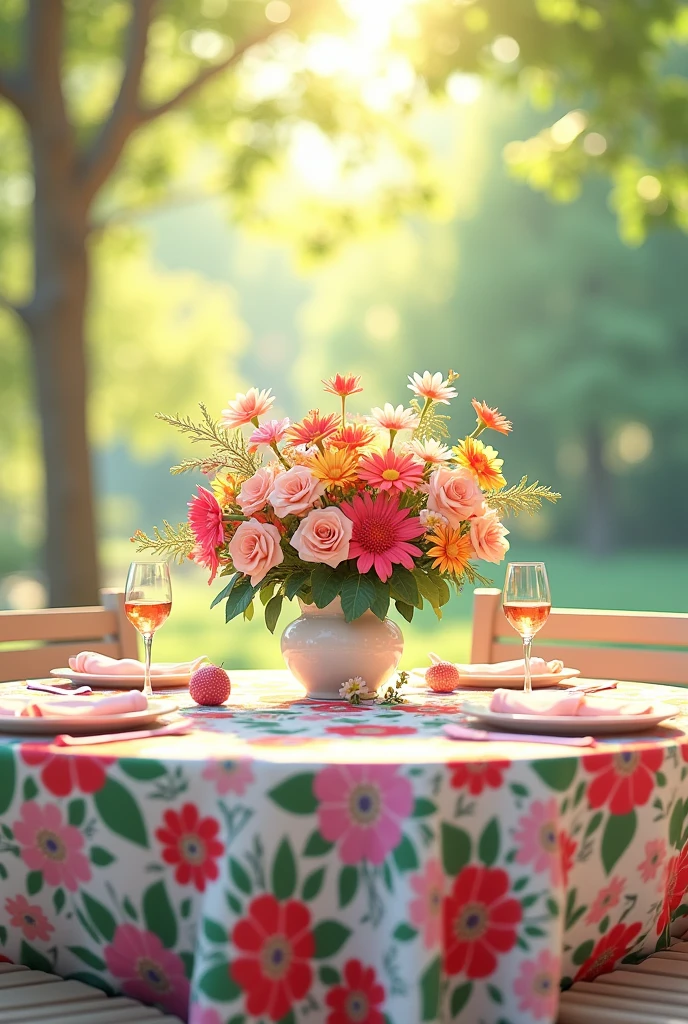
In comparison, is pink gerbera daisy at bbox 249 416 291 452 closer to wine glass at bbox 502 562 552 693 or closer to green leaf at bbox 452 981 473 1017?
wine glass at bbox 502 562 552 693

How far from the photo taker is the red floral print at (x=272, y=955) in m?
1.68

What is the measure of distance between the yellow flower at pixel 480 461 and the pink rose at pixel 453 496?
6 centimetres

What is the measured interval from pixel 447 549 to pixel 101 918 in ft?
3.09

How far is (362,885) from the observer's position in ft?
5.62

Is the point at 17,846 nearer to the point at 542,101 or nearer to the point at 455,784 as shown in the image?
the point at 455,784

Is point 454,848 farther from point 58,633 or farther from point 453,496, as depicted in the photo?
point 58,633

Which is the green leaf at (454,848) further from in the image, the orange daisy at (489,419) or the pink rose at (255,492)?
the orange daisy at (489,419)

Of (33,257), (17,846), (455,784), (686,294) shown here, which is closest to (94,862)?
(17,846)

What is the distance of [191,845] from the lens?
177 centimetres

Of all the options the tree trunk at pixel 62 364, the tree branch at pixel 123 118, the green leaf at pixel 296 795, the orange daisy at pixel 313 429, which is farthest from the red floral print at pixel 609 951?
the tree branch at pixel 123 118

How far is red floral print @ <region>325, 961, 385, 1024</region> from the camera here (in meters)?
1.71

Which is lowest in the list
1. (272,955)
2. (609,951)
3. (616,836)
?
(609,951)

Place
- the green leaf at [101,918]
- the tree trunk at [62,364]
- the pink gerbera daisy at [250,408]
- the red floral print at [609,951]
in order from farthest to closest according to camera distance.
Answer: the tree trunk at [62,364] → the pink gerbera daisy at [250,408] → the red floral print at [609,951] → the green leaf at [101,918]

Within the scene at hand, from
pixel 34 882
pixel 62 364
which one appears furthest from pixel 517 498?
pixel 62 364
